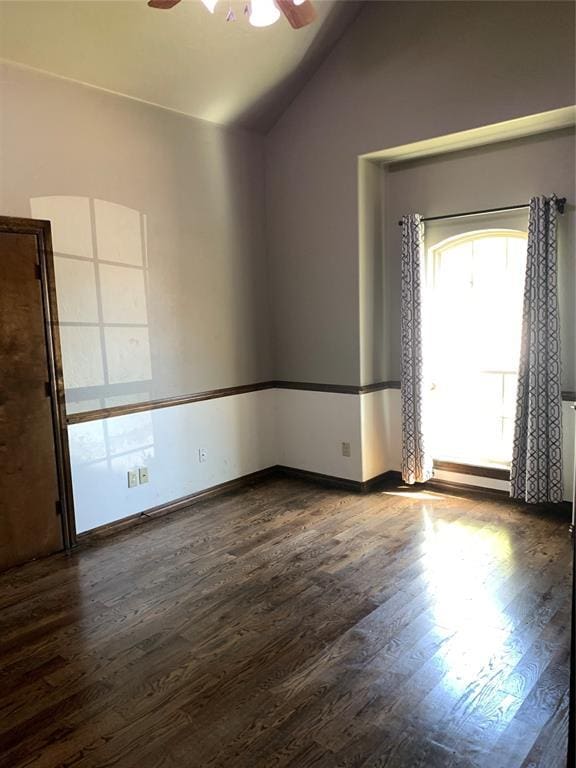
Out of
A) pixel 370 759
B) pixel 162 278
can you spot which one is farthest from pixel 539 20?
pixel 370 759

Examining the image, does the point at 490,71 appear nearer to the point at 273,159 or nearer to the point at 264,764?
the point at 273,159

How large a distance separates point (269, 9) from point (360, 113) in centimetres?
200

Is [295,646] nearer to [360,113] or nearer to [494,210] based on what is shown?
[494,210]

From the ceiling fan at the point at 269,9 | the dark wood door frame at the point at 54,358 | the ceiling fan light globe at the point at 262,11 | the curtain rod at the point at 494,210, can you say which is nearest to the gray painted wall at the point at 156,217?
the dark wood door frame at the point at 54,358

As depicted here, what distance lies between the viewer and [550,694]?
2.11m

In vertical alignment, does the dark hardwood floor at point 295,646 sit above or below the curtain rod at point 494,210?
below

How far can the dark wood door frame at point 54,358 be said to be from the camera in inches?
132

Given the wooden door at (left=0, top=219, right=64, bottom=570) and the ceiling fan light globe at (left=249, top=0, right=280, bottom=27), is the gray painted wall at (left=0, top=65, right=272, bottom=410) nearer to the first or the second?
the wooden door at (left=0, top=219, right=64, bottom=570)

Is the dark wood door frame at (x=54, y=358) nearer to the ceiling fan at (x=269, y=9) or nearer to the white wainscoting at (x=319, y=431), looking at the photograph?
the ceiling fan at (x=269, y=9)

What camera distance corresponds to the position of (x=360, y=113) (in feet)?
14.0

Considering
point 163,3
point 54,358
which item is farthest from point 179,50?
point 54,358

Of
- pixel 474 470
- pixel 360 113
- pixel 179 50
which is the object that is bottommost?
pixel 474 470

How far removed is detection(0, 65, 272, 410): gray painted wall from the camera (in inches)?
133

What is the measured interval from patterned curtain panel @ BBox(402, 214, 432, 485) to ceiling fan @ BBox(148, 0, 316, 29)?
2.01 metres
